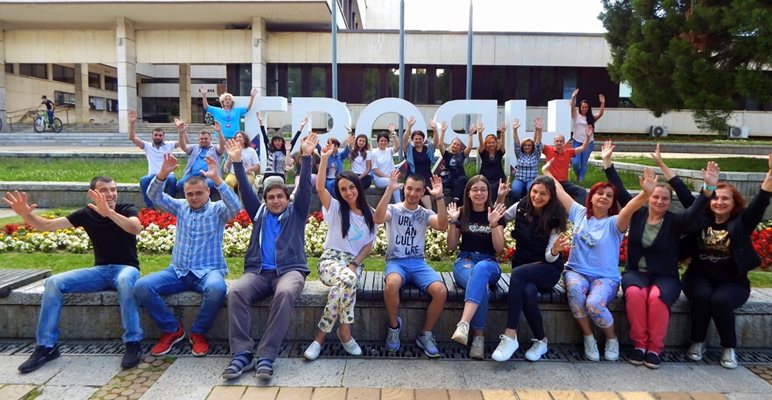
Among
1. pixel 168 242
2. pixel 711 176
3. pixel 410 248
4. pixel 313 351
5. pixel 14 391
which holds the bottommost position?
pixel 14 391

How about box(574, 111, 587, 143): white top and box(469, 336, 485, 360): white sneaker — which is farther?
box(574, 111, 587, 143): white top

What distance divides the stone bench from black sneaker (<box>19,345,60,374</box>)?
1.39 feet

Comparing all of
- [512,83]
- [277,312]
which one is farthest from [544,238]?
[512,83]

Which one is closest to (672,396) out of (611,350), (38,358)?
(611,350)

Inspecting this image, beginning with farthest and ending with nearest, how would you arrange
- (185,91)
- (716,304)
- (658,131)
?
(185,91)
(658,131)
(716,304)

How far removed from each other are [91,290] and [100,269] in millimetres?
185

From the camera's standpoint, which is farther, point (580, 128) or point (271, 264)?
point (580, 128)

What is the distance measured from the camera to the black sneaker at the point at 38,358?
4.11 metres

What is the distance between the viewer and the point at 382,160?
30.4 ft

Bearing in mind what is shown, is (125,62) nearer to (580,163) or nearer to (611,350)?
(580,163)

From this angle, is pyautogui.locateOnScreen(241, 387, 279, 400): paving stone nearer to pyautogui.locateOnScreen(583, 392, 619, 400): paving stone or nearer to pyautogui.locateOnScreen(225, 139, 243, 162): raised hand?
pyautogui.locateOnScreen(225, 139, 243, 162): raised hand

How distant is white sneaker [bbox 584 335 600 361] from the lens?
4488 millimetres

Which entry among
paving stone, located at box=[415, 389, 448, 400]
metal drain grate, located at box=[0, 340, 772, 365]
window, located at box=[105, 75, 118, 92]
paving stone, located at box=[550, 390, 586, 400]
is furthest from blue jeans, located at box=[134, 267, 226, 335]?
window, located at box=[105, 75, 118, 92]

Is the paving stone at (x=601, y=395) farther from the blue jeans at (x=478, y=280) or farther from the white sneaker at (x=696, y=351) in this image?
the white sneaker at (x=696, y=351)
